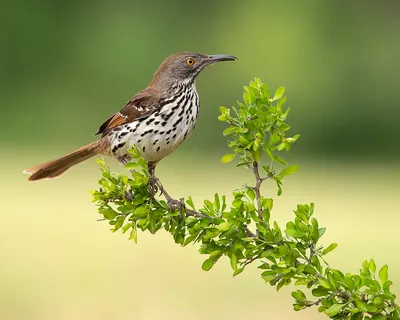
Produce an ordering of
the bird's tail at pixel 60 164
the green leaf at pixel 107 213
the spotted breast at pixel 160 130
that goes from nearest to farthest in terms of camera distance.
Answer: the green leaf at pixel 107 213 → the spotted breast at pixel 160 130 → the bird's tail at pixel 60 164

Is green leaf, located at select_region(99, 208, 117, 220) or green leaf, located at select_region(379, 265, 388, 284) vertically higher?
green leaf, located at select_region(99, 208, 117, 220)

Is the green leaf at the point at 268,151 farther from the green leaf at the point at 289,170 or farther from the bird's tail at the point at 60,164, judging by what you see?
the bird's tail at the point at 60,164

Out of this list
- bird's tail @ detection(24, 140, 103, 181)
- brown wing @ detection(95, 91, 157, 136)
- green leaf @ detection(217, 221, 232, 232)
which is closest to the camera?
green leaf @ detection(217, 221, 232, 232)

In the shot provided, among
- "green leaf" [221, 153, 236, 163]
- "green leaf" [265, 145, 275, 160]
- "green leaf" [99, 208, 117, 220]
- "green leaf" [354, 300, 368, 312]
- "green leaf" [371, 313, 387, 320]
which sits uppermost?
"green leaf" [265, 145, 275, 160]

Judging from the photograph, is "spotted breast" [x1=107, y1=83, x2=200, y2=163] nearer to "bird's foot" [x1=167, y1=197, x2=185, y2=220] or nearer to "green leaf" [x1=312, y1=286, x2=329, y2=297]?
"bird's foot" [x1=167, y1=197, x2=185, y2=220]

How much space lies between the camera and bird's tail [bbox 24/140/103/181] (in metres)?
4.33

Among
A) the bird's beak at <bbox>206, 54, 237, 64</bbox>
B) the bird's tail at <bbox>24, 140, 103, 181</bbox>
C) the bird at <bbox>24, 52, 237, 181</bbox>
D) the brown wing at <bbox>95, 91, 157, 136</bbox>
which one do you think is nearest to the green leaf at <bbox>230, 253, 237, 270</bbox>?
the bird at <bbox>24, 52, 237, 181</bbox>

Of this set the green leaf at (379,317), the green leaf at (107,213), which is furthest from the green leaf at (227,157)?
the green leaf at (379,317)

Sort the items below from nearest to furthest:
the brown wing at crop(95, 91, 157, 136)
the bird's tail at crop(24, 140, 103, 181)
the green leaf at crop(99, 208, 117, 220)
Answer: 1. the green leaf at crop(99, 208, 117, 220)
2. the brown wing at crop(95, 91, 157, 136)
3. the bird's tail at crop(24, 140, 103, 181)

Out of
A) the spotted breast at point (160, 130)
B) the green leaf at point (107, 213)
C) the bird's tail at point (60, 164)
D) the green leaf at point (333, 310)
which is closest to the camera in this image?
the green leaf at point (333, 310)

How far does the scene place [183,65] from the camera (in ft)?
14.2

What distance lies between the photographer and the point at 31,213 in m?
11.6

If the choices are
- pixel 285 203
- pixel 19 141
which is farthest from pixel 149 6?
pixel 285 203

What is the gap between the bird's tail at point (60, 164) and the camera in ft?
14.2
